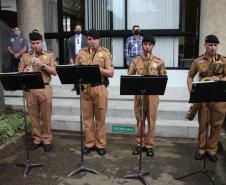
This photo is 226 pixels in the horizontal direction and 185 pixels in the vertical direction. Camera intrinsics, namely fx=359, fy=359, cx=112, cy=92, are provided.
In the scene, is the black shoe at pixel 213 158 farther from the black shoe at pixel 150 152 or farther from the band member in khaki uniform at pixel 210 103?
the black shoe at pixel 150 152

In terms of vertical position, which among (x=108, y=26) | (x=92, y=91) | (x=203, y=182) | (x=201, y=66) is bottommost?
(x=203, y=182)

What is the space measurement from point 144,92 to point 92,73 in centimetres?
86

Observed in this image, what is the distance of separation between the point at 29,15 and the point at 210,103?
23.8 ft

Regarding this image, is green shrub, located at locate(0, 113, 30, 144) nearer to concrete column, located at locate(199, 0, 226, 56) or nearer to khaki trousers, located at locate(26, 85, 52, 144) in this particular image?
khaki trousers, located at locate(26, 85, 52, 144)

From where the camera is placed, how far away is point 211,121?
250 inches

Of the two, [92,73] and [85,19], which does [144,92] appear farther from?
[85,19]

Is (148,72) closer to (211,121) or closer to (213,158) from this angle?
(211,121)

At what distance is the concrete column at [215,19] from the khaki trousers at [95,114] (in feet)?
16.3

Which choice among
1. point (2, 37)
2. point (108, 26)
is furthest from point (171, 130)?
point (2, 37)

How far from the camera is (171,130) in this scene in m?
7.75

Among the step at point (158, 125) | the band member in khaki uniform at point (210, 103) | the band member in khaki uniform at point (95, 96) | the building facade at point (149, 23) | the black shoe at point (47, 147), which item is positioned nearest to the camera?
the band member in khaki uniform at point (210, 103)

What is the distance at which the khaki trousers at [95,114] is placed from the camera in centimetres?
653

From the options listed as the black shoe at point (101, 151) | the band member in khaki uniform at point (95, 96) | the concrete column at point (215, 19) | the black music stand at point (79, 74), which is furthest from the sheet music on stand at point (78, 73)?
the concrete column at point (215, 19)

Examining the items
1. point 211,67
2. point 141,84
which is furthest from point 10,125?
point 211,67
